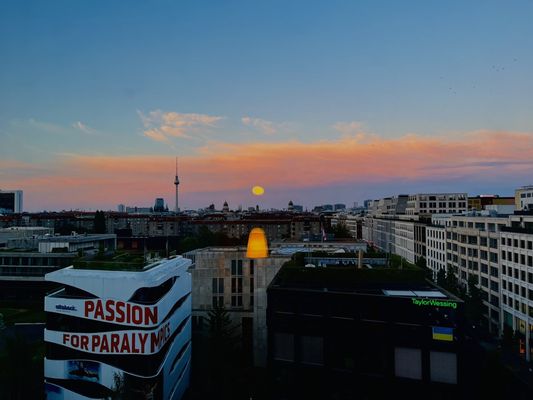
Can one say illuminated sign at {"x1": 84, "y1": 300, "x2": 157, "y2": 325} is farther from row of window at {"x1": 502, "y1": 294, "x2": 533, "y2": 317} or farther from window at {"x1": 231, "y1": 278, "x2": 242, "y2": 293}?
row of window at {"x1": 502, "y1": 294, "x2": 533, "y2": 317}

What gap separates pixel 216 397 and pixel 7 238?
9360cm

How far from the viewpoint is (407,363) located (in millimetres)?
29594

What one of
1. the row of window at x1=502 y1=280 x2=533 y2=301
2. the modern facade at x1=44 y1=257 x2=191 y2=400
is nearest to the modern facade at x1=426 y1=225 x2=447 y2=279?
the row of window at x1=502 y1=280 x2=533 y2=301

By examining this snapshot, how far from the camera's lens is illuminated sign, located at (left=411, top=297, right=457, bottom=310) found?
94.5 ft

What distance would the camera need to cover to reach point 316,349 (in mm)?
32500

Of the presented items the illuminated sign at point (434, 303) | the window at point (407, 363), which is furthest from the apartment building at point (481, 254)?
the window at point (407, 363)

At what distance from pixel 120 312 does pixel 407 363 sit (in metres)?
24.8

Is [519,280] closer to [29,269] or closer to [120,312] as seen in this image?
[120,312]

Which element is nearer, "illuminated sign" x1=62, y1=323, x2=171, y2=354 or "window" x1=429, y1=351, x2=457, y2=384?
"window" x1=429, y1=351, x2=457, y2=384

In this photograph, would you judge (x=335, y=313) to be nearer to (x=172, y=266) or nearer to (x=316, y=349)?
(x=316, y=349)

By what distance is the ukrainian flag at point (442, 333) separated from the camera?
93.7ft

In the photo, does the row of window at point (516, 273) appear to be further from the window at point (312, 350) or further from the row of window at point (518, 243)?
the window at point (312, 350)

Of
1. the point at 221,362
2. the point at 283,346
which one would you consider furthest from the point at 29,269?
the point at 283,346

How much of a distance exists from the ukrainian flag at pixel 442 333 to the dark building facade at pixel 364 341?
7cm
